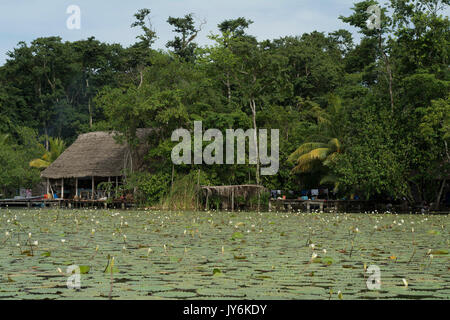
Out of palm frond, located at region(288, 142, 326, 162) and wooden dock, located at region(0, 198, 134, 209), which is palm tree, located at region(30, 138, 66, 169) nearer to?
wooden dock, located at region(0, 198, 134, 209)

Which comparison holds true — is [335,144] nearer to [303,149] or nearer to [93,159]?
[303,149]

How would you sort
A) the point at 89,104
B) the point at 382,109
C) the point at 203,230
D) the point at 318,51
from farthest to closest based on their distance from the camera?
the point at 89,104 < the point at 318,51 < the point at 382,109 < the point at 203,230

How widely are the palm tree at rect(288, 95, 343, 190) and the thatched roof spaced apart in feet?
26.7

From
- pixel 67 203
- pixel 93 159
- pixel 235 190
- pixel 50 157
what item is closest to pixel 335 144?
pixel 235 190

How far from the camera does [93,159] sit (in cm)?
3344

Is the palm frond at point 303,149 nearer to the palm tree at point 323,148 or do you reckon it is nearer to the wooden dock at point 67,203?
the palm tree at point 323,148

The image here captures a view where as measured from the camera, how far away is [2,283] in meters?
5.45

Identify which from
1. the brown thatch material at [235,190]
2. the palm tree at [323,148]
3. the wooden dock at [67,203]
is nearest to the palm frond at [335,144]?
the palm tree at [323,148]
